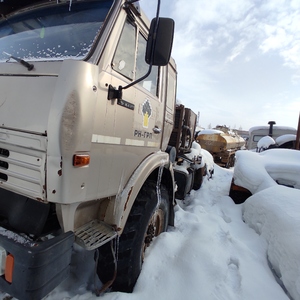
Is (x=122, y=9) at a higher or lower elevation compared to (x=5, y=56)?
higher

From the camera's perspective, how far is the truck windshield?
5.45ft

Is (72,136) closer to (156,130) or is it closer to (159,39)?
(159,39)

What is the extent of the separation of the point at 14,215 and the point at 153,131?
1.51m

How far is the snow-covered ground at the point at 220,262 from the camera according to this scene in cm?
198

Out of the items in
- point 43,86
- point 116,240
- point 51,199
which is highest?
point 43,86

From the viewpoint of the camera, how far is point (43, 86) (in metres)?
1.37

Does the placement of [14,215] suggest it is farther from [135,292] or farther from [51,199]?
[135,292]

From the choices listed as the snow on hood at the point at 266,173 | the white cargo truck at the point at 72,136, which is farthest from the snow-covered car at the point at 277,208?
the white cargo truck at the point at 72,136

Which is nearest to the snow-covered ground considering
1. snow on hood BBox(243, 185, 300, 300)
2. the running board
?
snow on hood BBox(243, 185, 300, 300)

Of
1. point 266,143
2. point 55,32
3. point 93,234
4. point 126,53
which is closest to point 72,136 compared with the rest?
point 93,234

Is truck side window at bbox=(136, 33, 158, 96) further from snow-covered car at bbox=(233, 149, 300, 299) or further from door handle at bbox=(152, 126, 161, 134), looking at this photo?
snow-covered car at bbox=(233, 149, 300, 299)

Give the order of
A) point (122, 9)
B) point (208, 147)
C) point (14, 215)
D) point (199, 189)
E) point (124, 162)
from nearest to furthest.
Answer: point (14, 215)
point (122, 9)
point (124, 162)
point (199, 189)
point (208, 147)

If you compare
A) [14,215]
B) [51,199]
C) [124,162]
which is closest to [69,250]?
[51,199]

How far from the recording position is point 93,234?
5.34 feet
